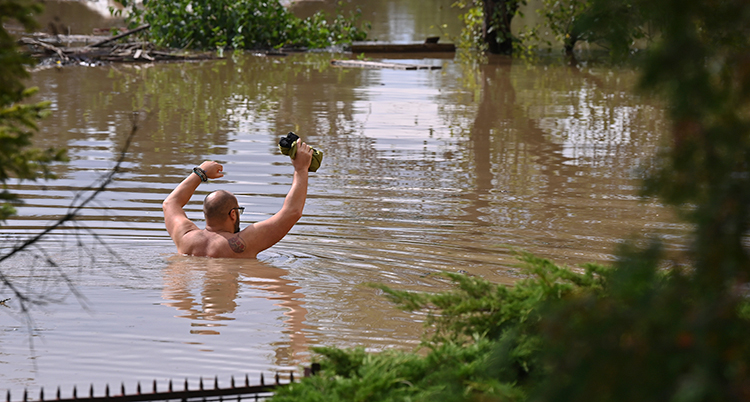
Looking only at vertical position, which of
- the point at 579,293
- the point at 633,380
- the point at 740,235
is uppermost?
the point at 740,235

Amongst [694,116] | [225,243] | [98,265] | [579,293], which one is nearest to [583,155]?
[225,243]

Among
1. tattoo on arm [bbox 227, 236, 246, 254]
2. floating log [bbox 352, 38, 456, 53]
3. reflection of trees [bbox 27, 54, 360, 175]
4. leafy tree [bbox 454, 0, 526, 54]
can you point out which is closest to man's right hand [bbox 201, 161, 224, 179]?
tattoo on arm [bbox 227, 236, 246, 254]

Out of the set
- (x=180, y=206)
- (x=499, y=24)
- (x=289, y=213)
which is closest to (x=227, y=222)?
(x=180, y=206)

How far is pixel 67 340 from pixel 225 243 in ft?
6.61

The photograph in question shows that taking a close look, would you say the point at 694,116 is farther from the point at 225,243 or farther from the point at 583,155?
the point at 583,155

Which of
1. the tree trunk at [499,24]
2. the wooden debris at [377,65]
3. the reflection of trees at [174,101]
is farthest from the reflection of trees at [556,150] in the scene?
the tree trunk at [499,24]

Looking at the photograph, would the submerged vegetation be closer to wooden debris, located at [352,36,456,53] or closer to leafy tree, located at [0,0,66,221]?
leafy tree, located at [0,0,66,221]

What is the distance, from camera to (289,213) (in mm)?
6500

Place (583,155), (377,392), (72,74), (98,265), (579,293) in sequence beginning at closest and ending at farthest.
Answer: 1. (377,392)
2. (579,293)
3. (98,265)
4. (583,155)
5. (72,74)

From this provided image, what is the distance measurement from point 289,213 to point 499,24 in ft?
59.6

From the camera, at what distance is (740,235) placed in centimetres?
188

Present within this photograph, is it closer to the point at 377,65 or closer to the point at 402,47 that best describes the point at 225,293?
the point at 377,65

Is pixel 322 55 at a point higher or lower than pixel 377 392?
higher

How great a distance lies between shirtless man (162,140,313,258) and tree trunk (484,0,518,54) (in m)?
17.5
